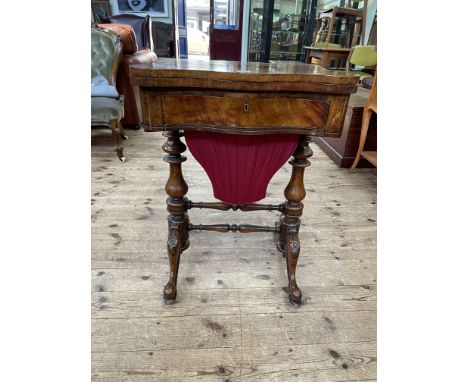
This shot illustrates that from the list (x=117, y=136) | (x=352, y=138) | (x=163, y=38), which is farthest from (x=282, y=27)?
(x=117, y=136)

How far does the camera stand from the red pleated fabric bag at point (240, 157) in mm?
1010

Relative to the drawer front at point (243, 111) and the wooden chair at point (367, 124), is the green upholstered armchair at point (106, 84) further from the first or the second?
the wooden chair at point (367, 124)

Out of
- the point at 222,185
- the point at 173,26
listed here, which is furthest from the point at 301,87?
the point at 173,26

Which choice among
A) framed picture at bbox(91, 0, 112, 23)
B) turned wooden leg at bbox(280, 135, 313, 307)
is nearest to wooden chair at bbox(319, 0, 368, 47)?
turned wooden leg at bbox(280, 135, 313, 307)

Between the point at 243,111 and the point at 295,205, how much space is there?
0.46 metres

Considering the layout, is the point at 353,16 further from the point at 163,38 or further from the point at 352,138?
the point at 163,38

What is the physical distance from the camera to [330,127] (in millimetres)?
894

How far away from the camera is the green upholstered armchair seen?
2375 mm

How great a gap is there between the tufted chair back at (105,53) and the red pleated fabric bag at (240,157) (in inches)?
76.2

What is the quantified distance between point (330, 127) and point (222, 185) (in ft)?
1.48

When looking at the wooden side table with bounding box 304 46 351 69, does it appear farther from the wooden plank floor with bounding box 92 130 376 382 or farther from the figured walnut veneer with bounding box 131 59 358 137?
the figured walnut veneer with bounding box 131 59 358 137

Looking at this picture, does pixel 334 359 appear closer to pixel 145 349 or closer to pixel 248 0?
pixel 145 349

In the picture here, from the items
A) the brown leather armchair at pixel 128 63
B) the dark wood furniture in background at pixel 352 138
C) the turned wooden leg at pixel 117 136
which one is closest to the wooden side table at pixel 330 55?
the dark wood furniture in background at pixel 352 138

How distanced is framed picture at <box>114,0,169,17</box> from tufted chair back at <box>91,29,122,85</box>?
14.0 feet
